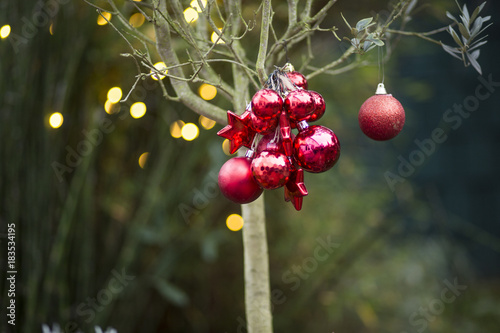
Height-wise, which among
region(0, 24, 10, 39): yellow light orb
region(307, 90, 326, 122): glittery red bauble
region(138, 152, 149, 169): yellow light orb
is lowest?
region(307, 90, 326, 122): glittery red bauble

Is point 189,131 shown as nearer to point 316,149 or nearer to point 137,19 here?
point 137,19

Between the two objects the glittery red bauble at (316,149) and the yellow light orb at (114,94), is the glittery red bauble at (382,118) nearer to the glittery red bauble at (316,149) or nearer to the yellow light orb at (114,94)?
the glittery red bauble at (316,149)

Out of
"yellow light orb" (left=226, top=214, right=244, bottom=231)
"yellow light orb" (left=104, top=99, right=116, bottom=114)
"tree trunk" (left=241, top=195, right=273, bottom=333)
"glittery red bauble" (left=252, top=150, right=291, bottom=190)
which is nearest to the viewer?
"glittery red bauble" (left=252, top=150, right=291, bottom=190)

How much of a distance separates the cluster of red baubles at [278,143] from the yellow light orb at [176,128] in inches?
25.8

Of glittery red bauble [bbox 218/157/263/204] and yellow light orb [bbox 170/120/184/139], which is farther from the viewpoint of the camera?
yellow light orb [bbox 170/120/184/139]

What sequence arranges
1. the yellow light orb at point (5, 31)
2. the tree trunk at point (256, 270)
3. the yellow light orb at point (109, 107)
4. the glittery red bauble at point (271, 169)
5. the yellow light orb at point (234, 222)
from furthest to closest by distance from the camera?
the yellow light orb at point (234, 222) → the yellow light orb at point (109, 107) → the yellow light orb at point (5, 31) → the tree trunk at point (256, 270) → the glittery red bauble at point (271, 169)

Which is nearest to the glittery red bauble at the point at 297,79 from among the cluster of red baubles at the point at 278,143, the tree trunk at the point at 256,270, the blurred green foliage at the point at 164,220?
the cluster of red baubles at the point at 278,143

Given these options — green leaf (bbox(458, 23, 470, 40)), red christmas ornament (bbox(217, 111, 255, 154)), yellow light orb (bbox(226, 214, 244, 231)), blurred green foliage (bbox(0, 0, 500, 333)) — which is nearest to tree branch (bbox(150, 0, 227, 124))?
red christmas ornament (bbox(217, 111, 255, 154))

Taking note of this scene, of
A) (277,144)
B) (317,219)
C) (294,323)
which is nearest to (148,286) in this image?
(294,323)

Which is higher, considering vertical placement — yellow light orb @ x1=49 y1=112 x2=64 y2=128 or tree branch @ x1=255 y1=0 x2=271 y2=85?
yellow light orb @ x1=49 y1=112 x2=64 y2=128

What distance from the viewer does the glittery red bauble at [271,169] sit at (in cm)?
48

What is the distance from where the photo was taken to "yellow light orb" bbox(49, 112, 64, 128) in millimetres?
1023

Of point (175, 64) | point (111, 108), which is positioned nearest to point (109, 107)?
point (111, 108)

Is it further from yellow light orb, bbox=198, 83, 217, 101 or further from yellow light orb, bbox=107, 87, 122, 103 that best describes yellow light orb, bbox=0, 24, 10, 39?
yellow light orb, bbox=198, 83, 217, 101
